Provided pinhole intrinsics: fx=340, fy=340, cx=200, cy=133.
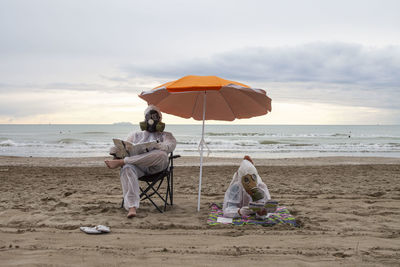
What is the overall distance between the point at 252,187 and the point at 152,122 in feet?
5.01

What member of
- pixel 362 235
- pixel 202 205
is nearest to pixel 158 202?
pixel 202 205

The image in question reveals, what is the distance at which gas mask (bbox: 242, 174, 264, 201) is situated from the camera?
366cm

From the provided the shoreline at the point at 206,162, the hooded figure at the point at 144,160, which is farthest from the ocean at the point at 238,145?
the shoreline at the point at 206,162

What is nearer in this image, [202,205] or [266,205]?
[266,205]

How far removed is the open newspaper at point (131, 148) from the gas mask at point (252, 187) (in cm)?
Result: 116

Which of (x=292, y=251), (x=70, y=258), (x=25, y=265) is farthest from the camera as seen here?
(x=292, y=251)

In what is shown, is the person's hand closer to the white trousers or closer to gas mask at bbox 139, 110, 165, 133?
the white trousers

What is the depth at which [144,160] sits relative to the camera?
4.04 metres

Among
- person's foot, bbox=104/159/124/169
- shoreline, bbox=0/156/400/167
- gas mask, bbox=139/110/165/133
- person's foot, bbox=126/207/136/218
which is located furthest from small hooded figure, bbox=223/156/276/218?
shoreline, bbox=0/156/400/167

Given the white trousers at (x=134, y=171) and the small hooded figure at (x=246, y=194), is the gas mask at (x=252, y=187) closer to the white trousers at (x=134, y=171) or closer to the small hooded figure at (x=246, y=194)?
the small hooded figure at (x=246, y=194)

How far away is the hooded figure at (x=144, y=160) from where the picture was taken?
4.01 m

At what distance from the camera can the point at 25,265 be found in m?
2.46

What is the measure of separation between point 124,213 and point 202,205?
1.12m

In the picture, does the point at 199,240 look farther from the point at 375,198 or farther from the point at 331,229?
the point at 375,198
